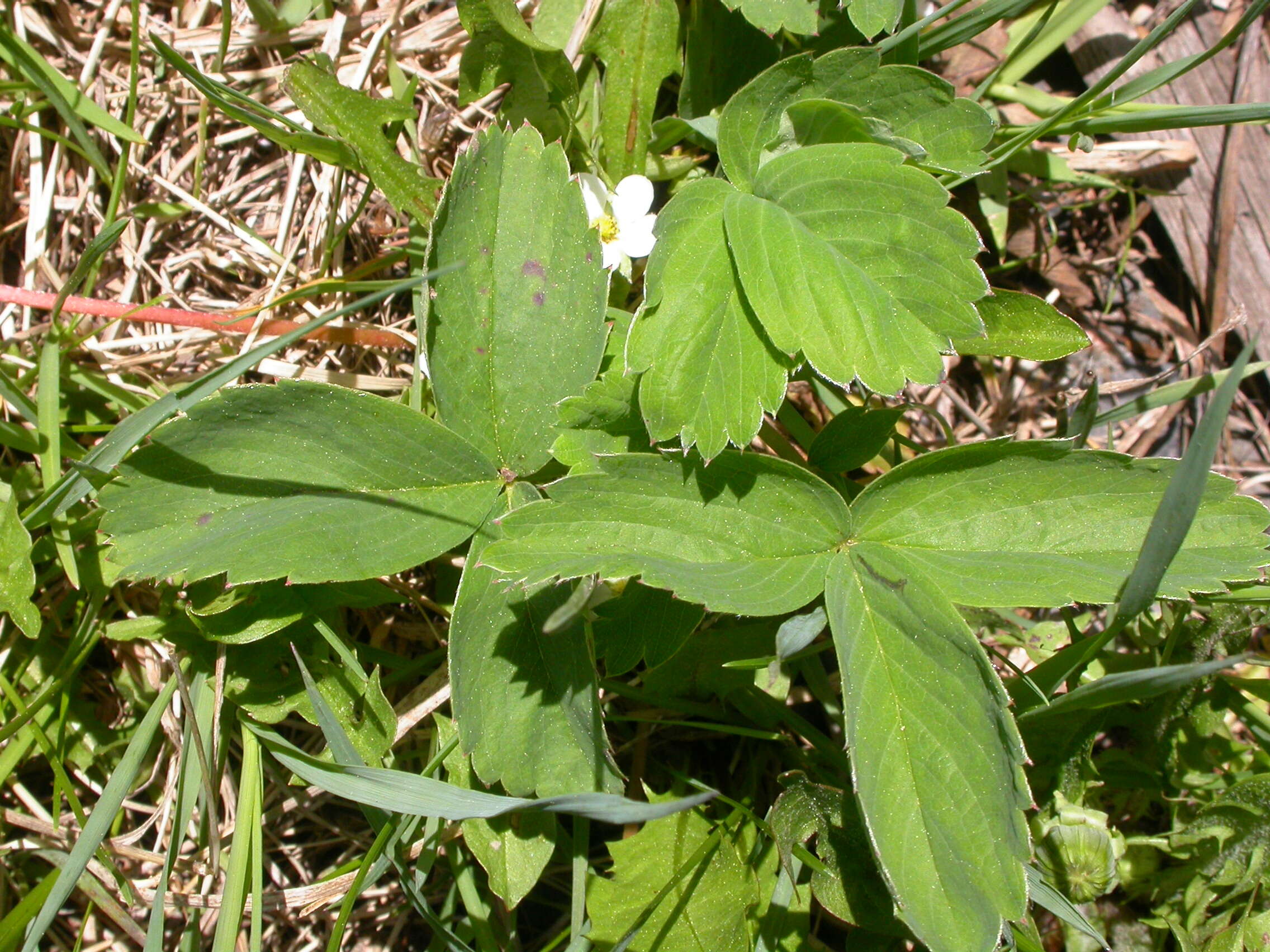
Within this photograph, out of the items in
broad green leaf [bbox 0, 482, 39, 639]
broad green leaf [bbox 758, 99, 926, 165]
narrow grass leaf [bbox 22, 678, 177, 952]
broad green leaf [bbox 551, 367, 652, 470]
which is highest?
broad green leaf [bbox 758, 99, 926, 165]

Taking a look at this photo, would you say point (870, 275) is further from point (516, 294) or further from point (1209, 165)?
point (1209, 165)

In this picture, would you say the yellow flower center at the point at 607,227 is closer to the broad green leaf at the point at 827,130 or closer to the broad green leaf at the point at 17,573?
the broad green leaf at the point at 827,130

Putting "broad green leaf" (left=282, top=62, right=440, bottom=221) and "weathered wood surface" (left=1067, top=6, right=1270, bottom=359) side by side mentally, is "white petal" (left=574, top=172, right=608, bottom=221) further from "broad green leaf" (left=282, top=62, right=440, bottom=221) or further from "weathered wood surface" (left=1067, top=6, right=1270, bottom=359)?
"weathered wood surface" (left=1067, top=6, right=1270, bottom=359)

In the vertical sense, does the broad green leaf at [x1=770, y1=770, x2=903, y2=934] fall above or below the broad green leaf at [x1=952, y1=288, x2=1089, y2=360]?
below

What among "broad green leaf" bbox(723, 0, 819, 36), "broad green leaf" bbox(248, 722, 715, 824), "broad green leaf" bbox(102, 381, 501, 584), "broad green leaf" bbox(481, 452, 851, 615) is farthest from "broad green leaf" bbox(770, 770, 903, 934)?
"broad green leaf" bbox(723, 0, 819, 36)

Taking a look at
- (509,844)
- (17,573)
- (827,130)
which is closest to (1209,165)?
(827,130)

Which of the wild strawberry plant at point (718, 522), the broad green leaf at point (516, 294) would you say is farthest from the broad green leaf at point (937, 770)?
the broad green leaf at point (516, 294)

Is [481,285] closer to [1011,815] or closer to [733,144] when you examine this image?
[733,144]
